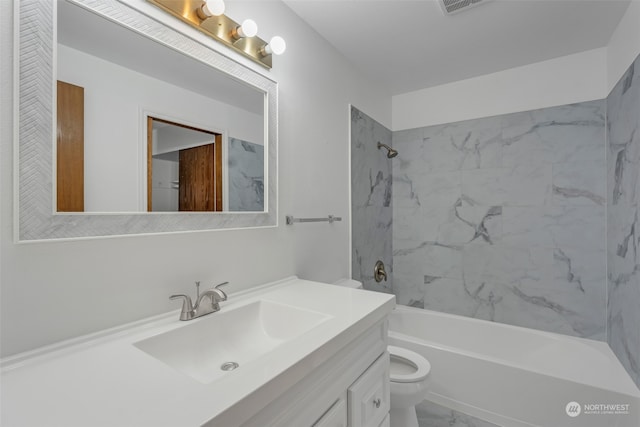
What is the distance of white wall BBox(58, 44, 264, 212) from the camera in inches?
32.5

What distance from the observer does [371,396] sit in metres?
1.04

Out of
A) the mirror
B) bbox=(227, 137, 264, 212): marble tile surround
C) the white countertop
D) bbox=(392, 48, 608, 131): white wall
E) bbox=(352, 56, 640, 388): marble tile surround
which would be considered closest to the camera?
the white countertop

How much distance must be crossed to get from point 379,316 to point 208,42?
1.23 meters

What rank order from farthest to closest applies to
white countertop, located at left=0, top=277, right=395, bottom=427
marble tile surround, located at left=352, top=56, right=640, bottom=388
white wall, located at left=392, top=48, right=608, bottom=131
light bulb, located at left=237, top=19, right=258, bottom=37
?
white wall, located at left=392, top=48, right=608, bottom=131
marble tile surround, located at left=352, top=56, right=640, bottom=388
light bulb, located at left=237, top=19, right=258, bottom=37
white countertop, located at left=0, top=277, right=395, bottom=427

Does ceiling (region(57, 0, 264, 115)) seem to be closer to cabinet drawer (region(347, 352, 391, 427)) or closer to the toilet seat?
cabinet drawer (region(347, 352, 391, 427))

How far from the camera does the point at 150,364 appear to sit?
0.68 m

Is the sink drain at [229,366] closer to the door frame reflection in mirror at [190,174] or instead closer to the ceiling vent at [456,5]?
the door frame reflection in mirror at [190,174]

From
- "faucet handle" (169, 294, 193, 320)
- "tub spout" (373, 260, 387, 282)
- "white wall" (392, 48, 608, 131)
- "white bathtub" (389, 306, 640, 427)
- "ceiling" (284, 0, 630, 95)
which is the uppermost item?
"ceiling" (284, 0, 630, 95)

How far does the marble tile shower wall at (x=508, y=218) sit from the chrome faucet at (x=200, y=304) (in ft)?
6.99

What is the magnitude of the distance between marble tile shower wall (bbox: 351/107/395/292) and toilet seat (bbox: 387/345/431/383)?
0.57m

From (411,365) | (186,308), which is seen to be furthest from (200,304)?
(411,365)

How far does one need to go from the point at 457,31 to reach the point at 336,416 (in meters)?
2.12

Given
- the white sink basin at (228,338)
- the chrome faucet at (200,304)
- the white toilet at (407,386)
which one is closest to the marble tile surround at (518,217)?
the white toilet at (407,386)

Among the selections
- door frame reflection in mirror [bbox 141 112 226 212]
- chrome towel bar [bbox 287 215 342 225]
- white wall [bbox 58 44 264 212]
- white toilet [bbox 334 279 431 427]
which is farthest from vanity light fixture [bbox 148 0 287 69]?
white toilet [bbox 334 279 431 427]
